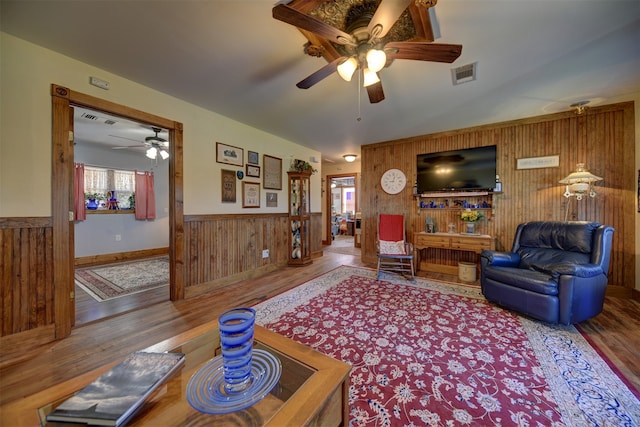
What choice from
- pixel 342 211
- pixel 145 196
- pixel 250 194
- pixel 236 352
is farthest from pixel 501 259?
pixel 342 211

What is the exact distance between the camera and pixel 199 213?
10.3ft

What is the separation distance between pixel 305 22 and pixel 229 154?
2538 mm

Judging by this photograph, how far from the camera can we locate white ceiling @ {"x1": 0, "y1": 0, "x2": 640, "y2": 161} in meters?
1.56

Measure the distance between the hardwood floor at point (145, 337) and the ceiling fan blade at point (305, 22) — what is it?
2.60 metres

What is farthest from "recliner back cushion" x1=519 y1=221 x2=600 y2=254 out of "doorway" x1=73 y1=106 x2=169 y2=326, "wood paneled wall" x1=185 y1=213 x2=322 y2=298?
"doorway" x1=73 y1=106 x2=169 y2=326

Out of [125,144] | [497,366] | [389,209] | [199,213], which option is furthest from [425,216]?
[125,144]

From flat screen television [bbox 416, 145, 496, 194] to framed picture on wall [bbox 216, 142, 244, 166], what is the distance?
10.3 feet

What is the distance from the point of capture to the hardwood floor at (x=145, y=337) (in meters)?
1.58

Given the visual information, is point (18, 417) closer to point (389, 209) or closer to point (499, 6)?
point (499, 6)

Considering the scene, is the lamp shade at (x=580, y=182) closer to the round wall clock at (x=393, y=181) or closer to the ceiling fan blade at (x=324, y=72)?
the round wall clock at (x=393, y=181)

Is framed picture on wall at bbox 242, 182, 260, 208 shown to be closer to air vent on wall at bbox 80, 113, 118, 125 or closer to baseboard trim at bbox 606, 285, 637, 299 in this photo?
air vent on wall at bbox 80, 113, 118, 125

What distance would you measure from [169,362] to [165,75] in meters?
2.61

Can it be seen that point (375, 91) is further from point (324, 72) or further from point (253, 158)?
point (253, 158)

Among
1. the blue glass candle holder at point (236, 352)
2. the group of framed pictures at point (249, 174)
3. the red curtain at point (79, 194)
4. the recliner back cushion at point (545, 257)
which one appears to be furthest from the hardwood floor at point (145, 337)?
the red curtain at point (79, 194)
